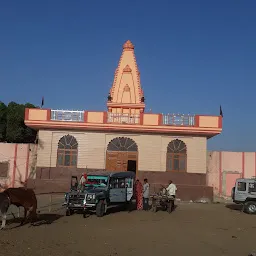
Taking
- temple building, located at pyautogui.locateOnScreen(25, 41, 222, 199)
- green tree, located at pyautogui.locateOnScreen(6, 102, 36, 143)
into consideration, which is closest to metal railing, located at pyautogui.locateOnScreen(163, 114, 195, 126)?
temple building, located at pyautogui.locateOnScreen(25, 41, 222, 199)

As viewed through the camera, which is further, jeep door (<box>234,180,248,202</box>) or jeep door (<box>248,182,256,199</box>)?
jeep door (<box>234,180,248,202</box>)

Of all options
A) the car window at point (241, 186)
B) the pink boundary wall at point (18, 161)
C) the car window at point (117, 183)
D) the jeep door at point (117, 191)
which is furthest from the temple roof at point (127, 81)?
the jeep door at point (117, 191)

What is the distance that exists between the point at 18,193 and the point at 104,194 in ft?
12.8

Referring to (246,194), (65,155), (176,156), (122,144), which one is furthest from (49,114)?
(246,194)

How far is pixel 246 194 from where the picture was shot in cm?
1764

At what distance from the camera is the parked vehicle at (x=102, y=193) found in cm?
1380

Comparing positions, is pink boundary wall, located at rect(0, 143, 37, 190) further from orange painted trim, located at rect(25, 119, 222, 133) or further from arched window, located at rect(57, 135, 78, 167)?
orange painted trim, located at rect(25, 119, 222, 133)

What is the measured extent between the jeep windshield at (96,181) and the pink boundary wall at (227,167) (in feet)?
41.0

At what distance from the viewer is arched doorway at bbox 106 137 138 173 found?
78.3ft

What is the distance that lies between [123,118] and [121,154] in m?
2.48

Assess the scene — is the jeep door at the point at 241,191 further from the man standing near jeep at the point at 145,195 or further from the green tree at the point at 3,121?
the green tree at the point at 3,121

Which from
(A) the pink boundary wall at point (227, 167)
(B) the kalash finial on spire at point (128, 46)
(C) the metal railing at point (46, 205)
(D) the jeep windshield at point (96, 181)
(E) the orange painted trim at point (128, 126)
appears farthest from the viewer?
(B) the kalash finial on spire at point (128, 46)

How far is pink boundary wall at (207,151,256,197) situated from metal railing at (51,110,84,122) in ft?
31.8

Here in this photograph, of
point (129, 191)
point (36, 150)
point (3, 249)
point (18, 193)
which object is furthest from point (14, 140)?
point (3, 249)
